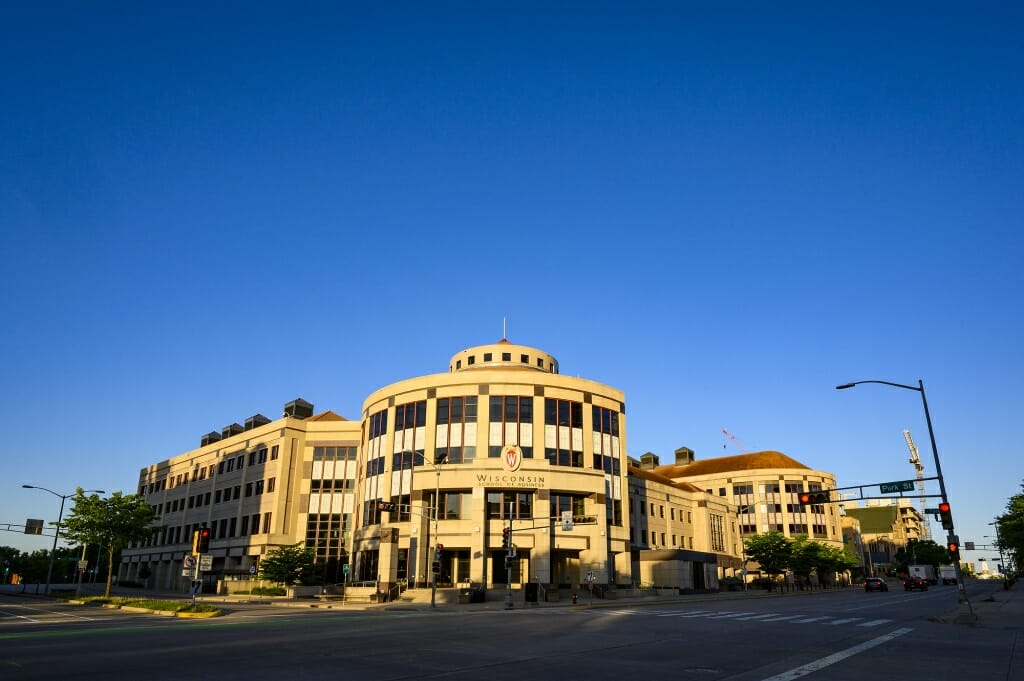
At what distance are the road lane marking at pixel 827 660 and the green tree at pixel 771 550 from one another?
223 feet

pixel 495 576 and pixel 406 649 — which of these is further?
pixel 495 576

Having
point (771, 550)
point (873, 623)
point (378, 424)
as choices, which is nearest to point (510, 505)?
point (378, 424)

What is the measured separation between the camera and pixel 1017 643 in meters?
20.4

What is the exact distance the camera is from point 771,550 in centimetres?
8644

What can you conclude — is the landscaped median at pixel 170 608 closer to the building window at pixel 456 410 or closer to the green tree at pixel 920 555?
the building window at pixel 456 410

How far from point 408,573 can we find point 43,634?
124ft

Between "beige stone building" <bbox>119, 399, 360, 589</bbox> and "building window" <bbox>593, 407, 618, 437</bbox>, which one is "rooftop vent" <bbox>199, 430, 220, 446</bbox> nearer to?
"beige stone building" <bbox>119, 399, 360, 589</bbox>

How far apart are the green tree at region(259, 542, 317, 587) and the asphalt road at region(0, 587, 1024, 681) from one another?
33988 mm

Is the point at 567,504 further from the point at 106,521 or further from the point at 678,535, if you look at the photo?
the point at 106,521

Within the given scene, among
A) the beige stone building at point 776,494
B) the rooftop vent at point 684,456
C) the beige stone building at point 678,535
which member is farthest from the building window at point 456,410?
the rooftop vent at point 684,456

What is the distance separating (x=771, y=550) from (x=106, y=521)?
74.2m

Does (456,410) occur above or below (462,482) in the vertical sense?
above

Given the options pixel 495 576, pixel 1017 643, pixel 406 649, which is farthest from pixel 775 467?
pixel 406 649

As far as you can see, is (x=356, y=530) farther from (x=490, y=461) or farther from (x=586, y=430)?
(x=586, y=430)
